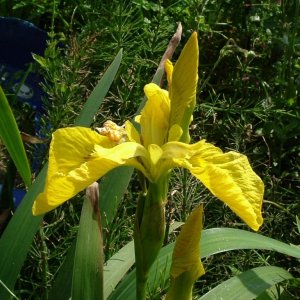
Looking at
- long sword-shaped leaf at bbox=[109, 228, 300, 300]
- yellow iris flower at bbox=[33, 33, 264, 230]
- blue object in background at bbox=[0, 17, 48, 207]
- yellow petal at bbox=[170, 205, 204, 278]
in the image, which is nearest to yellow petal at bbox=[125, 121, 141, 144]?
yellow iris flower at bbox=[33, 33, 264, 230]

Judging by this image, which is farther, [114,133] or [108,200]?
[108,200]

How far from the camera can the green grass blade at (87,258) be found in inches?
43.4

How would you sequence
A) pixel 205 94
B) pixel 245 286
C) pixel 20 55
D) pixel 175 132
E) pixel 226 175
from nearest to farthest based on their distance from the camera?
pixel 226 175 < pixel 175 132 < pixel 245 286 < pixel 205 94 < pixel 20 55

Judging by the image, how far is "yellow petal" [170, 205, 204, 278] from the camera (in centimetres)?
85

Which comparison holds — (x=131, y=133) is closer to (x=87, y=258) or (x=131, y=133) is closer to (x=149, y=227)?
(x=149, y=227)

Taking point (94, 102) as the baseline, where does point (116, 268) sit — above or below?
below

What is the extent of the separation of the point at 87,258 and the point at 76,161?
267 millimetres

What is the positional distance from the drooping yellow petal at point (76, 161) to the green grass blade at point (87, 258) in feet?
0.63

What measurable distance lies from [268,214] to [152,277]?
1.78 ft

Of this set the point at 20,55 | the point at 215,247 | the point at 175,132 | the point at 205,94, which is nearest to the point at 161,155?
the point at 175,132

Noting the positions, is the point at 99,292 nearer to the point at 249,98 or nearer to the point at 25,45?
the point at 249,98

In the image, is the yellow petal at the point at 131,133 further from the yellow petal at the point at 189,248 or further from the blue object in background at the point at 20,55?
the blue object in background at the point at 20,55

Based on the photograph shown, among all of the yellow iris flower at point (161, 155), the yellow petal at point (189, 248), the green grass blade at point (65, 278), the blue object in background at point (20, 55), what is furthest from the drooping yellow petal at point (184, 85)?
the blue object in background at point (20, 55)

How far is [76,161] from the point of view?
896 mm
